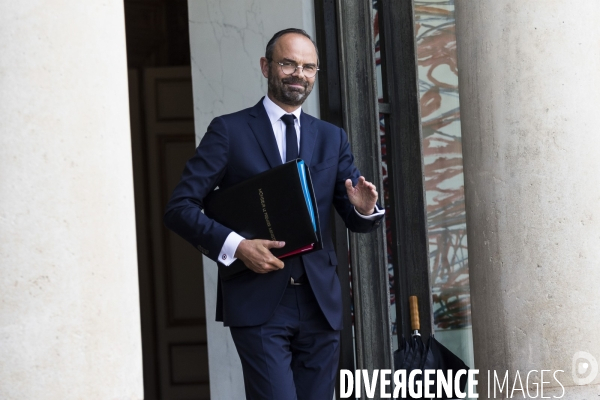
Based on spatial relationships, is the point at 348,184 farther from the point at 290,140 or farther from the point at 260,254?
the point at 260,254

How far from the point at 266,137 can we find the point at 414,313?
193cm

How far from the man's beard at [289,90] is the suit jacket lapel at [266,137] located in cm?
10

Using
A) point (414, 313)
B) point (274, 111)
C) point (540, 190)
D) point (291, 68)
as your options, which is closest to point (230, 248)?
point (274, 111)

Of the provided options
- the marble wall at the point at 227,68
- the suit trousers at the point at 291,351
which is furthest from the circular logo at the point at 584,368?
the marble wall at the point at 227,68

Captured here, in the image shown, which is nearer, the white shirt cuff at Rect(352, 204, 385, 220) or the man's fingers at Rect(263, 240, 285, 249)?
the man's fingers at Rect(263, 240, 285, 249)

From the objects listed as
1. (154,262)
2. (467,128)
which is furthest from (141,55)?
(467,128)

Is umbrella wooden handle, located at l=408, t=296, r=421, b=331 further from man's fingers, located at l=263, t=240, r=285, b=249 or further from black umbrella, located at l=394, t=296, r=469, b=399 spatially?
man's fingers, located at l=263, t=240, r=285, b=249

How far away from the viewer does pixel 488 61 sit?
4.02m

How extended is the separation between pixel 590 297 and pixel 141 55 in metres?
4.57

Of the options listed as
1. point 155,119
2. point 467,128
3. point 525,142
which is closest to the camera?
point 525,142

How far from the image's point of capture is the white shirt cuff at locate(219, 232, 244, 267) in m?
3.42

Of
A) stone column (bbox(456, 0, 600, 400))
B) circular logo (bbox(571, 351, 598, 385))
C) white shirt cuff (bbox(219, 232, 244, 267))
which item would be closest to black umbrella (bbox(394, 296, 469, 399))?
stone column (bbox(456, 0, 600, 400))

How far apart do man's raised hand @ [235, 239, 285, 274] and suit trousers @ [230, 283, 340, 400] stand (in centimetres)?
16

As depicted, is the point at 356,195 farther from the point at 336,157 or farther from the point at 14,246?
the point at 14,246
